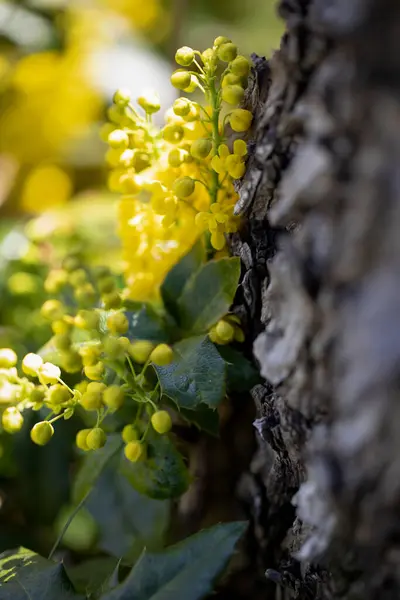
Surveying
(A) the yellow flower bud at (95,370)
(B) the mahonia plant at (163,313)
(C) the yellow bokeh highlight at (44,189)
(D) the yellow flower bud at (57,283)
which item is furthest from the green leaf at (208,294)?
(C) the yellow bokeh highlight at (44,189)

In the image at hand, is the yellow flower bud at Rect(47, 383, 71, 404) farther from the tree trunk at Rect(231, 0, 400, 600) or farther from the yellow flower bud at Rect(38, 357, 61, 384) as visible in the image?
the tree trunk at Rect(231, 0, 400, 600)

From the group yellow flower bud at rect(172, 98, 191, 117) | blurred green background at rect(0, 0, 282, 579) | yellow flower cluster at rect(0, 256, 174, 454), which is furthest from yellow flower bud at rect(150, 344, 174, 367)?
blurred green background at rect(0, 0, 282, 579)

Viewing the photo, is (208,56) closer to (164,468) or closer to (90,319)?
(90,319)

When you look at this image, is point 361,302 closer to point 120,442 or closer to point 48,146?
point 120,442

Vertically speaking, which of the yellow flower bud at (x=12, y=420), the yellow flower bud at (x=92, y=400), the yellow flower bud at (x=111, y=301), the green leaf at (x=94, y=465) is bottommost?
the green leaf at (x=94, y=465)

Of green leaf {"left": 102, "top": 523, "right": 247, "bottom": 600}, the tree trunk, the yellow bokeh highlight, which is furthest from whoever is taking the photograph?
the yellow bokeh highlight

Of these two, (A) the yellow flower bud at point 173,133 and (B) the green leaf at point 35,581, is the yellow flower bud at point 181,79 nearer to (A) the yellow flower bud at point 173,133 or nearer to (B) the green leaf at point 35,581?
(A) the yellow flower bud at point 173,133
